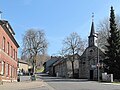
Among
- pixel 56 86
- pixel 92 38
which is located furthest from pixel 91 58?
pixel 56 86

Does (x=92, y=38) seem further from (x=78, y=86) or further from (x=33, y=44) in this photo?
→ (x=78, y=86)

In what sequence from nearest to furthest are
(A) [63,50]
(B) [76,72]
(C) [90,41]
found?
(C) [90,41] < (A) [63,50] < (B) [76,72]

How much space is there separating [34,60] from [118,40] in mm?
30480

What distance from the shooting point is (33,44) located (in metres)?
83.6

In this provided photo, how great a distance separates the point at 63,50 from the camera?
275ft

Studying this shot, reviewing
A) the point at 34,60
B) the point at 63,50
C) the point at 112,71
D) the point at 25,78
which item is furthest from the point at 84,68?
the point at 25,78

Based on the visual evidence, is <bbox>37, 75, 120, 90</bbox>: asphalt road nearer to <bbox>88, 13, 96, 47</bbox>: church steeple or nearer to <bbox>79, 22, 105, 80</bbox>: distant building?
<bbox>79, 22, 105, 80</bbox>: distant building

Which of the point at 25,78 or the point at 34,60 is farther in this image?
the point at 34,60

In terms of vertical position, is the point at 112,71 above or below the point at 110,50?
below

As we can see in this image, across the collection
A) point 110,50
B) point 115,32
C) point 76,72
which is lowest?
point 76,72

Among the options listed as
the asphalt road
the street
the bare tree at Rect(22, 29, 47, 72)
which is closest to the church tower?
the bare tree at Rect(22, 29, 47, 72)

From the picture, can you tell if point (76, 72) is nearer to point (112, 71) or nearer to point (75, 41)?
point (75, 41)

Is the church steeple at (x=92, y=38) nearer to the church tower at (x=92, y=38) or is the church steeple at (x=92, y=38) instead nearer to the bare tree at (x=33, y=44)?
the church tower at (x=92, y=38)

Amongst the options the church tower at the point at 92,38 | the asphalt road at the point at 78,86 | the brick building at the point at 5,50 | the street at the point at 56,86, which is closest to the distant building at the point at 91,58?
the church tower at the point at 92,38
